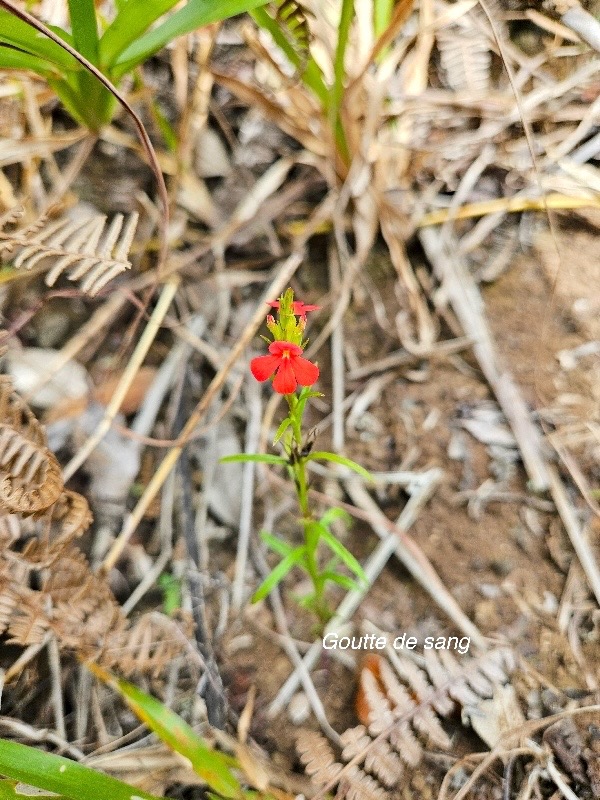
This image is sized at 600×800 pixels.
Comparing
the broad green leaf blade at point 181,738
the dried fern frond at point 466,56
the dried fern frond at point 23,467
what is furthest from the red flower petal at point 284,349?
the dried fern frond at point 466,56

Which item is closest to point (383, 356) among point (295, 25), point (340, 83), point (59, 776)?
point (340, 83)

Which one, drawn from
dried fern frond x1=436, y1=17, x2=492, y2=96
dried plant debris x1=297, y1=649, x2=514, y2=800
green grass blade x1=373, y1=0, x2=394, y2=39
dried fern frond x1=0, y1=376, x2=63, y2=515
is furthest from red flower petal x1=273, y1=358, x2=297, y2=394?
dried fern frond x1=436, y1=17, x2=492, y2=96

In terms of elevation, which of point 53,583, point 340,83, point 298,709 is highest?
point 340,83

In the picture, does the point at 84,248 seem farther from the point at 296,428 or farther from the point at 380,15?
the point at 380,15

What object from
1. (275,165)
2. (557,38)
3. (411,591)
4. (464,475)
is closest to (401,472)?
(464,475)

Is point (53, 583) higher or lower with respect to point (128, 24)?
lower

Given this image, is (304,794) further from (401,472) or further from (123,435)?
(123,435)

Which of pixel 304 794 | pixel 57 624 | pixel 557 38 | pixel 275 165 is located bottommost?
pixel 304 794
